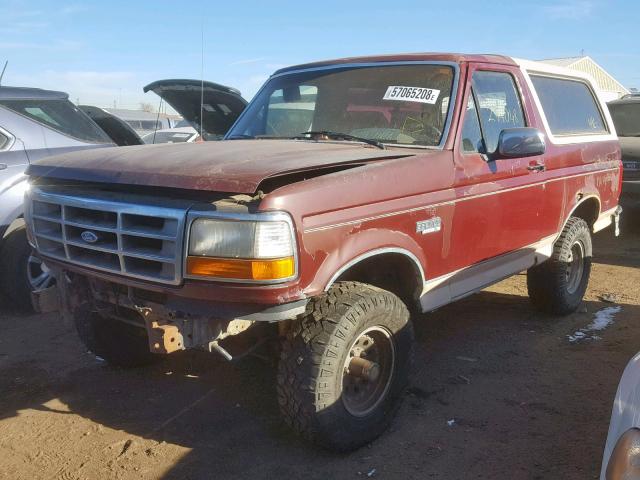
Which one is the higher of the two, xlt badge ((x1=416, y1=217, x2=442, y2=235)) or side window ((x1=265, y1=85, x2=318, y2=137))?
side window ((x1=265, y1=85, x2=318, y2=137))

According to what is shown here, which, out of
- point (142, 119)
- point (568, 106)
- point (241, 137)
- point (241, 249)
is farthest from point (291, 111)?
point (142, 119)

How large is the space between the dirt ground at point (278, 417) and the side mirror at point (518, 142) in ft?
4.89

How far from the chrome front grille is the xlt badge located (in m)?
1.30

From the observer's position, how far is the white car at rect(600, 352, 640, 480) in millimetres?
1671

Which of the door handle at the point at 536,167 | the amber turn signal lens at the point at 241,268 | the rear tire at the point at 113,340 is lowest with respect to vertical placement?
the rear tire at the point at 113,340

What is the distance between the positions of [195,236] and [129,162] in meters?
0.71

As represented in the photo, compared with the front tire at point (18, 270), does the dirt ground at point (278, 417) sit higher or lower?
lower

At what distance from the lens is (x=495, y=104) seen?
13.8 ft

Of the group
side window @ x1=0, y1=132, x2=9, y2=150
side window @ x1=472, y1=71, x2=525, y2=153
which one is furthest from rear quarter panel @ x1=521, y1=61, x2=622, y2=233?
side window @ x1=0, y1=132, x2=9, y2=150

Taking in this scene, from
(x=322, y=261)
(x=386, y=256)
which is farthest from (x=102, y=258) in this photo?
(x=386, y=256)

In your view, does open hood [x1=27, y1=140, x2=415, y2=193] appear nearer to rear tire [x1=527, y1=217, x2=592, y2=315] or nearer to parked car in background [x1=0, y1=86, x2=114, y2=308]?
parked car in background [x1=0, y1=86, x2=114, y2=308]

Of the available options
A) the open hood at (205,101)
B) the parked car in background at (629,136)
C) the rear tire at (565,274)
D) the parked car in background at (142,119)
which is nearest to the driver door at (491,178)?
the rear tire at (565,274)

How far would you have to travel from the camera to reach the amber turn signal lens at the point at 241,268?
8.40 ft

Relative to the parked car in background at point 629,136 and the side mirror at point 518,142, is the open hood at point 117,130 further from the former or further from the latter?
the parked car in background at point 629,136
